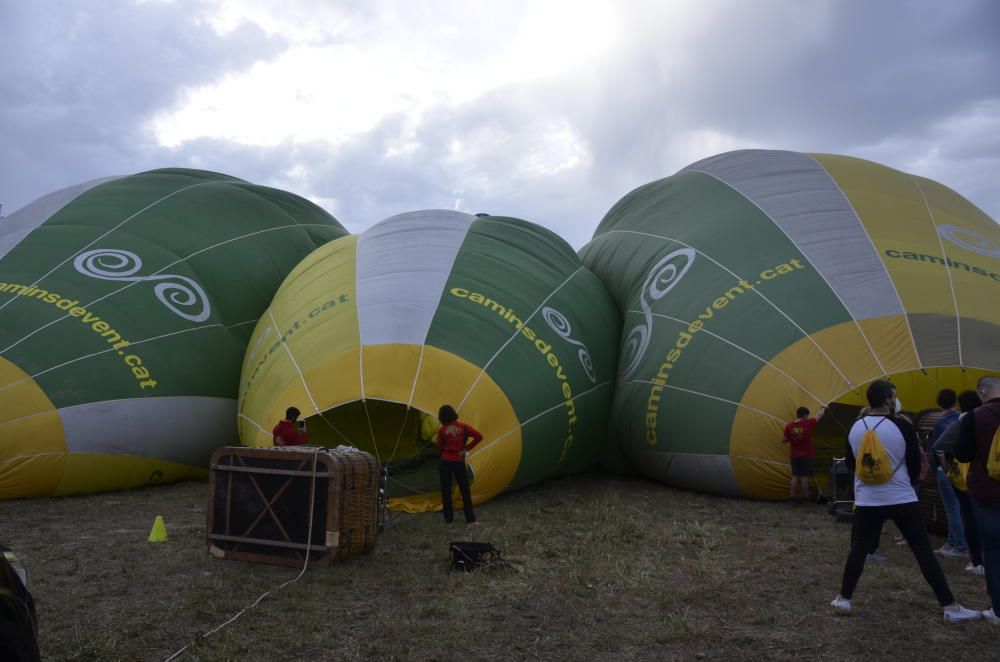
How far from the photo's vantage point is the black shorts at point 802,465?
6895 mm

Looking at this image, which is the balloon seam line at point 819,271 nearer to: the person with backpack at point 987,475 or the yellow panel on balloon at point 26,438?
the person with backpack at point 987,475

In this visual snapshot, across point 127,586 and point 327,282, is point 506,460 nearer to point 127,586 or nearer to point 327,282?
point 327,282

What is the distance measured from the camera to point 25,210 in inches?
377

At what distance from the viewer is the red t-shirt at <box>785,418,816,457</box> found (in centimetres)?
686

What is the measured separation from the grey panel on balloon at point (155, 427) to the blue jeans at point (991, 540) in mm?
6939

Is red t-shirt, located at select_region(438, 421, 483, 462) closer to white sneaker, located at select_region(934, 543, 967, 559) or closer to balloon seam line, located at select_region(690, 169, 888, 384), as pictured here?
white sneaker, located at select_region(934, 543, 967, 559)

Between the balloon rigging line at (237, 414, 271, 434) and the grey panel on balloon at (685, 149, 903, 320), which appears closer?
the balloon rigging line at (237, 414, 271, 434)

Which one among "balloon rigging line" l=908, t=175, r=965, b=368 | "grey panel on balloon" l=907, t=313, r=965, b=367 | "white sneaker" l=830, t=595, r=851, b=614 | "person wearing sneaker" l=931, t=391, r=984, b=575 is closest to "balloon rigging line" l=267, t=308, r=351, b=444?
Answer: "white sneaker" l=830, t=595, r=851, b=614

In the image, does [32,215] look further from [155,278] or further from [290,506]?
[290,506]

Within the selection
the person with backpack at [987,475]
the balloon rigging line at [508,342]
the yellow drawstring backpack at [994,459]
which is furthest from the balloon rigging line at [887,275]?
the yellow drawstring backpack at [994,459]

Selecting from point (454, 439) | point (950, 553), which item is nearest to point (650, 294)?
point (454, 439)

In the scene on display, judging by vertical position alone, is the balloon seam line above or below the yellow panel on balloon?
above

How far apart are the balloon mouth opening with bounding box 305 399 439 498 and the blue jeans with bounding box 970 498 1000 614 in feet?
15.2

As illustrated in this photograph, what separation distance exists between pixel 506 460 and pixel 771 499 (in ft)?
7.91
